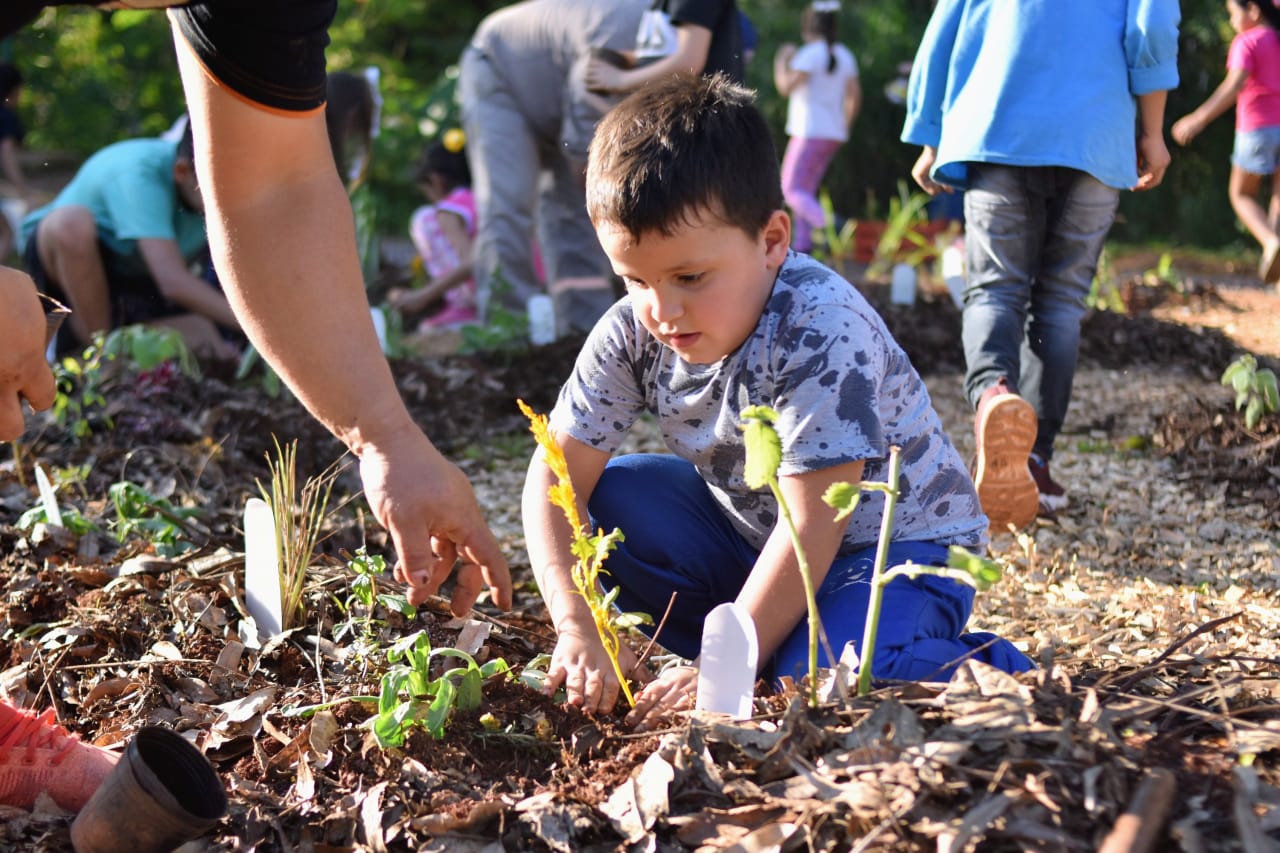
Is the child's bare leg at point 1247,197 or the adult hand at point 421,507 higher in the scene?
the adult hand at point 421,507

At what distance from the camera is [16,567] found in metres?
2.48

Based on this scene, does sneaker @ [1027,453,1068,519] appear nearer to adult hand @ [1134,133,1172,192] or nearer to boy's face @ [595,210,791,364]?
adult hand @ [1134,133,1172,192]

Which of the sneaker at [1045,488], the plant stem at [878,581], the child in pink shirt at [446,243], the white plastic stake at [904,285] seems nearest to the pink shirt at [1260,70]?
the white plastic stake at [904,285]

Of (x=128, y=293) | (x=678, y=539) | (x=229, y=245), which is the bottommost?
(x=128, y=293)

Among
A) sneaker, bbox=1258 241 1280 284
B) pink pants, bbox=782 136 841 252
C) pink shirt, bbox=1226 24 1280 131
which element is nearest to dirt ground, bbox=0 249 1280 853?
sneaker, bbox=1258 241 1280 284

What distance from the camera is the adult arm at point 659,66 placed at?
4.85m

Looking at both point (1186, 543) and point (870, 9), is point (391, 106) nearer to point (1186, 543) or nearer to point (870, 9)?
point (870, 9)

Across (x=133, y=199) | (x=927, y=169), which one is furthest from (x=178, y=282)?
(x=927, y=169)

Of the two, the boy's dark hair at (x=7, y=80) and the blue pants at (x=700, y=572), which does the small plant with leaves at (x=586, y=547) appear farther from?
the boy's dark hair at (x=7, y=80)

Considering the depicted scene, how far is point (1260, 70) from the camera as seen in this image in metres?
5.97

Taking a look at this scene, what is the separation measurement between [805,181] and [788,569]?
6.44 m

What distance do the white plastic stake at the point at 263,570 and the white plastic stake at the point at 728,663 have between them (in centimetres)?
85

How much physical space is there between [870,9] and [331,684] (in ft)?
33.2

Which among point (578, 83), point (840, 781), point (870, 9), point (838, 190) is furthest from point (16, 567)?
point (870, 9)
